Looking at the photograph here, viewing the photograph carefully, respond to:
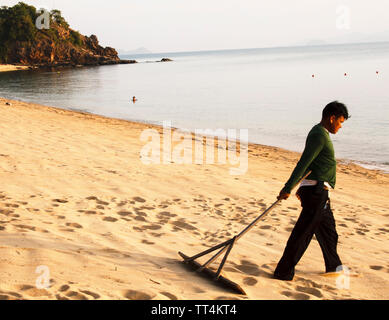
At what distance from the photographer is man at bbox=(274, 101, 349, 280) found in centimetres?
352

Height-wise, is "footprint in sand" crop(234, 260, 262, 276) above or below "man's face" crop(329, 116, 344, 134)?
below

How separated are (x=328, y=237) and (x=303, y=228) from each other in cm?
36

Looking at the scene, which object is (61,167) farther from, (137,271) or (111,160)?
(137,271)

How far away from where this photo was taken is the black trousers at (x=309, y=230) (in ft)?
11.9

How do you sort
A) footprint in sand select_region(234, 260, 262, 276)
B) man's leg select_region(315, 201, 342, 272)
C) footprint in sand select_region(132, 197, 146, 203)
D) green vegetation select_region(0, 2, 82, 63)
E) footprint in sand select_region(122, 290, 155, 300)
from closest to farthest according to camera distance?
footprint in sand select_region(122, 290, 155, 300) < man's leg select_region(315, 201, 342, 272) < footprint in sand select_region(234, 260, 262, 276) < footprint in sand select_region(132, 197, 146, 203) < green vegetation select_region(0, 2, 82, 63)

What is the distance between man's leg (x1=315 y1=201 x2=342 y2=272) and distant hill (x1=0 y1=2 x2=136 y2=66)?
94.1 m

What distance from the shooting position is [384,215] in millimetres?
6375

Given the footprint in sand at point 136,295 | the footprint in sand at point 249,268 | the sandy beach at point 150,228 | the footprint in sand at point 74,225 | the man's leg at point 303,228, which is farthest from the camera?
the footprint in sand at point 74,225

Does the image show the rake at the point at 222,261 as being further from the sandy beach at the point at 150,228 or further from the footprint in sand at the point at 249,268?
the footprint in sand at the point at 249,268

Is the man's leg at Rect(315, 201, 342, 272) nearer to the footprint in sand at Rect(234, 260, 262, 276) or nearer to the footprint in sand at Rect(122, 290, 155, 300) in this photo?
the footprint in sand at Rect(234, 260, 262, 276)

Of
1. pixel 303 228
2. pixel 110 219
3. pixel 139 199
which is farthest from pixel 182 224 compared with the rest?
pixel 303 228

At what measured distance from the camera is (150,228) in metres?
5.03

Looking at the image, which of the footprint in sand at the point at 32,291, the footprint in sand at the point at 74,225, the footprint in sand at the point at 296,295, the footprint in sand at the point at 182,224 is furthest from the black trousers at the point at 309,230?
the footprint in sand at the point at 74,225

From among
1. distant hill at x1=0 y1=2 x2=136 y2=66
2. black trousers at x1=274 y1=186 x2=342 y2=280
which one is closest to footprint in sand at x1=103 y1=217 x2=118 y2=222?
black trousers at x1=274 y1=186 x2=342 y2=280
